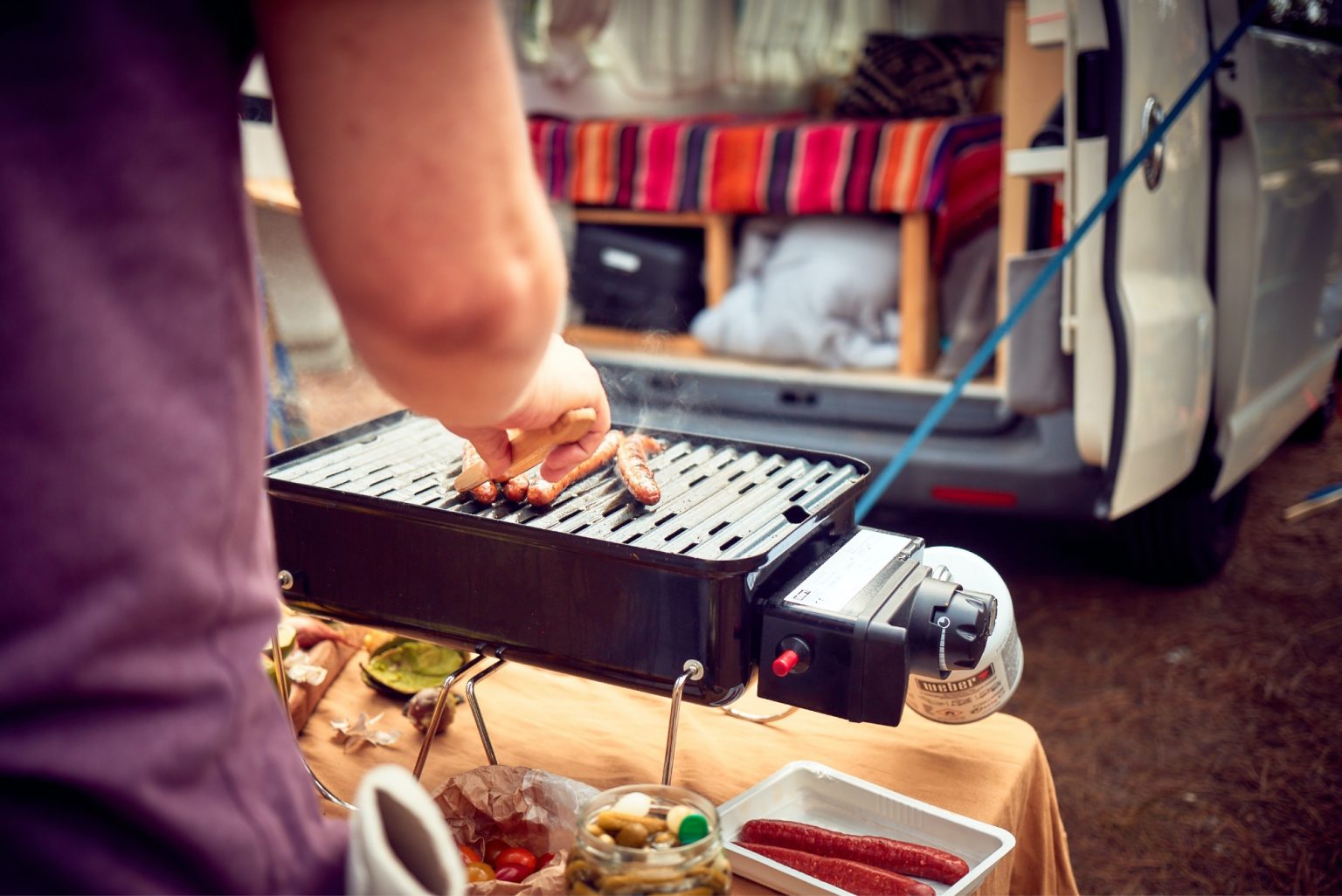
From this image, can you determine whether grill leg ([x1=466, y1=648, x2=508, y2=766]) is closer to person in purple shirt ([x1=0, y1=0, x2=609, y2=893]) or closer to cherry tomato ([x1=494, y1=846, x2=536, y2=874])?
cherry tomato ([x1=494, y1=846, x2=536, y2=874])

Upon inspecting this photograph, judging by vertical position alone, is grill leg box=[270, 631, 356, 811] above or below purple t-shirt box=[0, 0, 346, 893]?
below

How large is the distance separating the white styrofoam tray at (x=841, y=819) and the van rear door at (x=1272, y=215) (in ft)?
7.63

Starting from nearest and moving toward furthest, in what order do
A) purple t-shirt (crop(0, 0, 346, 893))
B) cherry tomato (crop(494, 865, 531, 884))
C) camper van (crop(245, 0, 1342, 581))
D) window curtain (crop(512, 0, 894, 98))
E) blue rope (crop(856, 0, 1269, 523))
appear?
1. purple t-shirt (crop(0, 0, 346, 893))
2. cherry tomato (crop(494, 865, 531, 884))
3. blue rope (crop(856, 0, 1269, 523))
4. camper van (crop(245, 0, 1342, 581))
5. window curtain (crop(512, 0, 894, 98))

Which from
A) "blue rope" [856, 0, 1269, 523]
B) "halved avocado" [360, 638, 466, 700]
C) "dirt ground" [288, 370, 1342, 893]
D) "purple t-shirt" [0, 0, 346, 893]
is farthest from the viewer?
"dirt ground" [288, 370, 1342, 893]

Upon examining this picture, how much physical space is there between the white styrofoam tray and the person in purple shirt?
2.47ft

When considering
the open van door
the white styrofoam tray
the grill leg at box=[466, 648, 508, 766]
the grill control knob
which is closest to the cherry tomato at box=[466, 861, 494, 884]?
the grill leg at box=[466, 648, 508, 766]

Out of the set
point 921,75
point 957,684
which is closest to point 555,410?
point 957,684

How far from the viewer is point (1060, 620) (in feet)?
12.5

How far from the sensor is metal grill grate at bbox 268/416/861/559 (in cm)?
147

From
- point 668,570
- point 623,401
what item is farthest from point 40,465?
point 623,401

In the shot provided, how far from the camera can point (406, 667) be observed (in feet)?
6.35

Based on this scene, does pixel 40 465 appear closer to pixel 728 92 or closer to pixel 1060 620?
pixel 1060 620

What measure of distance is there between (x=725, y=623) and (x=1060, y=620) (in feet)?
9.05

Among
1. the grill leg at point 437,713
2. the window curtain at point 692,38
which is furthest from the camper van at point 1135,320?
the window curtain at point 692,38
